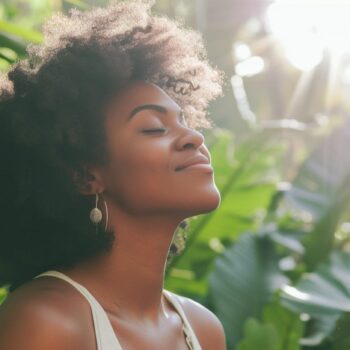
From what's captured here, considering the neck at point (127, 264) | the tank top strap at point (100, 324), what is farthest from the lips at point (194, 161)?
the tank top strap at point (100, 324)

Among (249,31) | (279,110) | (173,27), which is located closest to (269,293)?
(173,27)

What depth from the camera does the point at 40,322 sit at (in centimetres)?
180

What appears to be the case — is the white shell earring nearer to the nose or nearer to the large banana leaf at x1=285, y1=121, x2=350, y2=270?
the nose

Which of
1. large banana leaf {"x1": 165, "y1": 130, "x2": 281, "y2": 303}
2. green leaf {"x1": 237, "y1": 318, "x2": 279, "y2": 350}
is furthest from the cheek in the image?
large banana leaf {"x1": 165, "y1": 130, "x2": 281, "y2": 303}

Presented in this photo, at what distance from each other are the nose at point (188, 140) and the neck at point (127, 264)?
7.2 inches

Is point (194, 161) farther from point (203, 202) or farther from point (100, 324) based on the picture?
point (100, 324)

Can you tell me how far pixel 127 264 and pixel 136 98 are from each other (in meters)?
0.41

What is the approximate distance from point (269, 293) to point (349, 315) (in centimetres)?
82

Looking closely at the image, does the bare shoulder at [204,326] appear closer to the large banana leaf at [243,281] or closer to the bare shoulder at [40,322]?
the bare shoulder at [40,322]

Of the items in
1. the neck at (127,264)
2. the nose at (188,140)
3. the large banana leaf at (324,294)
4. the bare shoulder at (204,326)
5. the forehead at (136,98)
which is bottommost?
the large banana leaf at (324,294)

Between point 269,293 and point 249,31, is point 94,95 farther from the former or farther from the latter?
point 249,31

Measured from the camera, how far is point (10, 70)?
213cm

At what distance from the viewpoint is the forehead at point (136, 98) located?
2059mm

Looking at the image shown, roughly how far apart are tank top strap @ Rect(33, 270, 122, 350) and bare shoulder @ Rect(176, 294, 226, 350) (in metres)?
0.42
